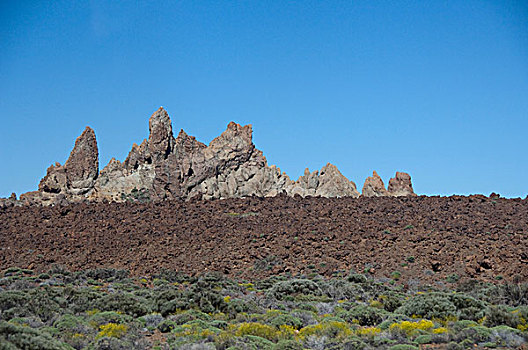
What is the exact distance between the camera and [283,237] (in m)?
29.5

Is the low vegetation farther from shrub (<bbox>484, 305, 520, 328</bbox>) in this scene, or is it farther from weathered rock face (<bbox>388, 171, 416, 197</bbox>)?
weathered rock face (<bbox>388, 171, 416, 197</bbox>)

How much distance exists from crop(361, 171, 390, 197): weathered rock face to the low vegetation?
131 ft

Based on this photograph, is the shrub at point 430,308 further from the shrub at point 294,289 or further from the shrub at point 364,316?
the shrub at point 294,289

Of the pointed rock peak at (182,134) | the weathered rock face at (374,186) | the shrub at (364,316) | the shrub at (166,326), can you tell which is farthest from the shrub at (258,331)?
the pointed rock peak at (182,134)

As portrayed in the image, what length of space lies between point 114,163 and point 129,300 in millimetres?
51742

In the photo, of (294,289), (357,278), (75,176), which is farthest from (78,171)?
(294,289)

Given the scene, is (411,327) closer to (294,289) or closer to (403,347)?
(403,347)

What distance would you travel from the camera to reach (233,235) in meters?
30.0

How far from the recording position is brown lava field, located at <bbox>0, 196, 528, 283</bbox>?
1014 inches

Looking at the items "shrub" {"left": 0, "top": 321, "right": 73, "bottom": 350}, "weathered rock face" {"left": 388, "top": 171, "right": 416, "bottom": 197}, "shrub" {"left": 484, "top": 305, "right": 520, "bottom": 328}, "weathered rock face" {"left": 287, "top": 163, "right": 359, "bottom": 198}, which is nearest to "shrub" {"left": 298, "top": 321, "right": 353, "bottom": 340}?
"shrub" {"left": 484, "top": 305, "right": 520, "bottom": 328}

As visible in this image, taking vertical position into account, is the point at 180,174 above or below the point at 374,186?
above

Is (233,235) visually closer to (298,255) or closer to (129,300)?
(298,255)

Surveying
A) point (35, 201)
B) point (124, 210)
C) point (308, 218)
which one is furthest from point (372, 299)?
point (35, 201)

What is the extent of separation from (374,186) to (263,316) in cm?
4955
